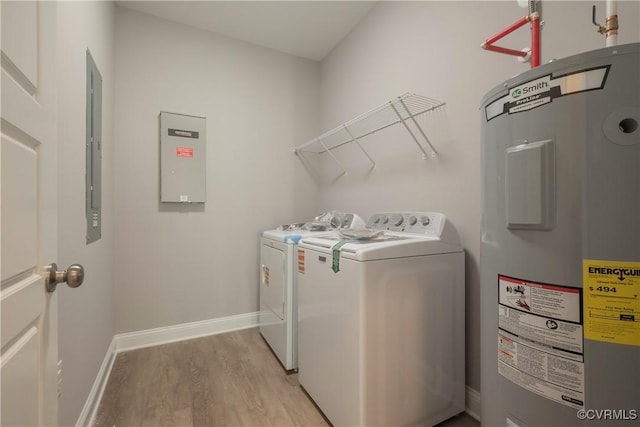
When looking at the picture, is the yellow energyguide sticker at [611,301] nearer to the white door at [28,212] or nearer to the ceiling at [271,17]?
the white door at [28,212]

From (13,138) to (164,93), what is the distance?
2153 millimetres

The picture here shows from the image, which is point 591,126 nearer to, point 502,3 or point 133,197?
point 502,3

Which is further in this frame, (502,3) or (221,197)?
(221,197)

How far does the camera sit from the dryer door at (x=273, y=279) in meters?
1.95

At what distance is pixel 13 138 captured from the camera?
0.56 meters

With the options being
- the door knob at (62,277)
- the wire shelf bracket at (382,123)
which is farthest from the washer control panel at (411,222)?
the door knob at (62,277)

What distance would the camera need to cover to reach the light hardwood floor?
1.48 m

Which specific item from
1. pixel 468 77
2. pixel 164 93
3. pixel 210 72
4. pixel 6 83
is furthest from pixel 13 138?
pixel 210 72

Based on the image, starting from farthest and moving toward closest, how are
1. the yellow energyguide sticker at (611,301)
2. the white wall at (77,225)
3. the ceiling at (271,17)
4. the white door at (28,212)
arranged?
1. the ceiling at (271,17)
2. the white wall at (77,225)
3. the yellow energyguide sticker at (611,301)
4. the white door at (28,212)

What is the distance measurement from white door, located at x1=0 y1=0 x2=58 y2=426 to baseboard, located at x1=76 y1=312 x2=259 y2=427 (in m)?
1.20

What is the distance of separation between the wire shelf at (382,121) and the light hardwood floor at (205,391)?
177 centimetres

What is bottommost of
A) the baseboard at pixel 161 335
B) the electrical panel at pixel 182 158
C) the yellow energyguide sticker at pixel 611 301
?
the baseboard at pixel 161 335

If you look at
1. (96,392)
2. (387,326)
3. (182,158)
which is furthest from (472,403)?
(182,158)

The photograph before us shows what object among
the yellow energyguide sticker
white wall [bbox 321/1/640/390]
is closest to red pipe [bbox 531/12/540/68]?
white wall [bbox 321/1/640/390]
